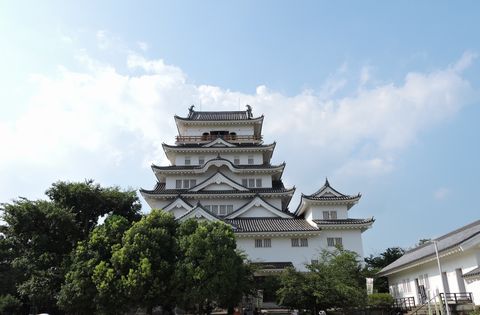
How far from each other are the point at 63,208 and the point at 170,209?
27.8ft

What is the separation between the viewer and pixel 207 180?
118 ft

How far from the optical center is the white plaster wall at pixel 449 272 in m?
19.3

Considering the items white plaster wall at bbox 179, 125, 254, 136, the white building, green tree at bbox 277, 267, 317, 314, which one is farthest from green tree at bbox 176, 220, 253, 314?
white plaster wall at bbox 179, 125, 254, 136

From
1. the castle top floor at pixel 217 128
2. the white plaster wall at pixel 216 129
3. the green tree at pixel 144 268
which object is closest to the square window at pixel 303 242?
the castle top floor at pixel 217 128

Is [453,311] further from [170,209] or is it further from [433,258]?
[170,209]

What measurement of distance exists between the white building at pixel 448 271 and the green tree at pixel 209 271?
9.58 m

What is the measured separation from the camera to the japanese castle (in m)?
31.7

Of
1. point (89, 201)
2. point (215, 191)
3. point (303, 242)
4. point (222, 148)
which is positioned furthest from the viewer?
point (222, 148)

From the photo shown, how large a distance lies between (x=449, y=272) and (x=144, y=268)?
1590 cm

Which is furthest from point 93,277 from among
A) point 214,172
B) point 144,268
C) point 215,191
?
point 214,172

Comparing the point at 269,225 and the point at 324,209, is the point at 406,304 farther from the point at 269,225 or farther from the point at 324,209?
the point at 269,225

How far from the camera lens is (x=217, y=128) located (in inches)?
1644

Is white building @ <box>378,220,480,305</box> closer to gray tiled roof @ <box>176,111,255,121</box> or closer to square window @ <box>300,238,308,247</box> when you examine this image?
square window @ <box>300,238,308,247</box>

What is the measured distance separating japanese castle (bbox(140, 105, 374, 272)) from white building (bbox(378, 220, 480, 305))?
4840mm
